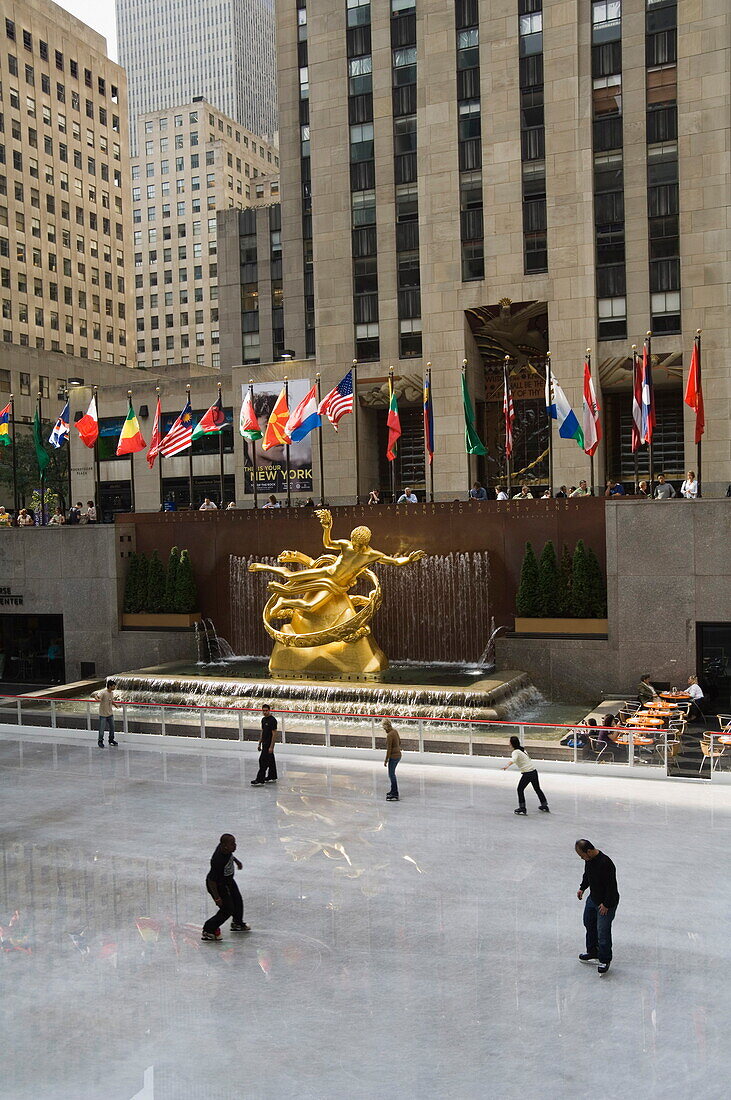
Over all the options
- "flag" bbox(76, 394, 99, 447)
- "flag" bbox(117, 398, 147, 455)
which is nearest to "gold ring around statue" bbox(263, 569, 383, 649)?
"flag" bbox(117, 398, 147, 455)

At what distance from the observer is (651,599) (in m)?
23.2

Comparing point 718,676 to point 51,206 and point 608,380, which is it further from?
point 51,206

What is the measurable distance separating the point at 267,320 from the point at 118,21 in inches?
5458

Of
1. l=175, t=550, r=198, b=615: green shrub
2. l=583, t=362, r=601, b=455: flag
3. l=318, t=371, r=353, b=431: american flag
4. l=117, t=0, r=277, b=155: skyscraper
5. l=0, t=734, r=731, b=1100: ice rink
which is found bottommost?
l=0, t=734, r=731, b=1100: ice rink

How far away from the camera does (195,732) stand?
1986cm

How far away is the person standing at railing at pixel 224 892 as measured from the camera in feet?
32.5

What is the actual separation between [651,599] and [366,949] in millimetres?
15469

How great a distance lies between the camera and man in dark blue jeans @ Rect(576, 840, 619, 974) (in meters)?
8.97

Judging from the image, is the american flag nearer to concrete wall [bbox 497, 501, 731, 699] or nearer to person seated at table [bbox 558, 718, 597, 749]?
concrete wall [bbox 497, 501, 731, 699]

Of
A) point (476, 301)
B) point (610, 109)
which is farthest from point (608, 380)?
point (610, 109)

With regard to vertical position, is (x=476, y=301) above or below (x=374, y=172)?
below

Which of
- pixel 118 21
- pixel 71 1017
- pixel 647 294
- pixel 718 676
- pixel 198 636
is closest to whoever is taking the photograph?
pixel 71 1017

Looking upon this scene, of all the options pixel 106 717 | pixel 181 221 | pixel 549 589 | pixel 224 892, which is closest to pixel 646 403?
pixel 549 589

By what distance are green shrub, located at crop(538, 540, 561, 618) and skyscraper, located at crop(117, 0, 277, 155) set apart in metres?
148
